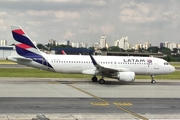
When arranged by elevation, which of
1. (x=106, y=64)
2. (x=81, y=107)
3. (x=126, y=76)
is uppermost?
(x=106, y=64)

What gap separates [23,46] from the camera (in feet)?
113

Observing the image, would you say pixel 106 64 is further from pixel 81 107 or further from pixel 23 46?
pixel 81 107

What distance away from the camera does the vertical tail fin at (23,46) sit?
34250 millimetres

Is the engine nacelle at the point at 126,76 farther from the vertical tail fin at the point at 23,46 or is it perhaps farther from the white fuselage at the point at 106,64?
the vertical tail fin at the point at 23,46

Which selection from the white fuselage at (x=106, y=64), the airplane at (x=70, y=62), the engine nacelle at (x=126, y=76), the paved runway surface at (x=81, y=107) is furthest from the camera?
the white fuselage at (x=106, y=64)

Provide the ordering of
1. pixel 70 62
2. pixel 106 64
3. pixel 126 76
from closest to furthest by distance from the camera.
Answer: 1. pixel 126 76
2. pixel 70 62
3. pixel 106 64

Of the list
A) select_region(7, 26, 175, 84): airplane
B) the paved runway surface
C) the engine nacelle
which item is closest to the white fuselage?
select_region(7, 26, 175, 84): airplane

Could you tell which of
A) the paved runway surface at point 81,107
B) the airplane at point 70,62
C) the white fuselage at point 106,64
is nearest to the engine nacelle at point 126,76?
the airplane at point 70,62

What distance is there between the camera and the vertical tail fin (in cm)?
3425

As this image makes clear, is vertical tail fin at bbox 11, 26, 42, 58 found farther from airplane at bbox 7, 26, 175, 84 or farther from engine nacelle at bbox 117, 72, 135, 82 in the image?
engine nacelle at bbox 117, 72, 135, 82

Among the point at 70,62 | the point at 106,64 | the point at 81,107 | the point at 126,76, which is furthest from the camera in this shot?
the point at 106,64

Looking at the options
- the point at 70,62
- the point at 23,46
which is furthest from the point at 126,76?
the point at 23,46

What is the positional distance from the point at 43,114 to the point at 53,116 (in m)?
0.70

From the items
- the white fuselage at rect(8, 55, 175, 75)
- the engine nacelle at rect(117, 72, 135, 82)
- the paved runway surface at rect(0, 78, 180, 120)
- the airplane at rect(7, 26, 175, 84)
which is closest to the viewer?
the paved runway surface at rect(0, 78, 180, 120)
